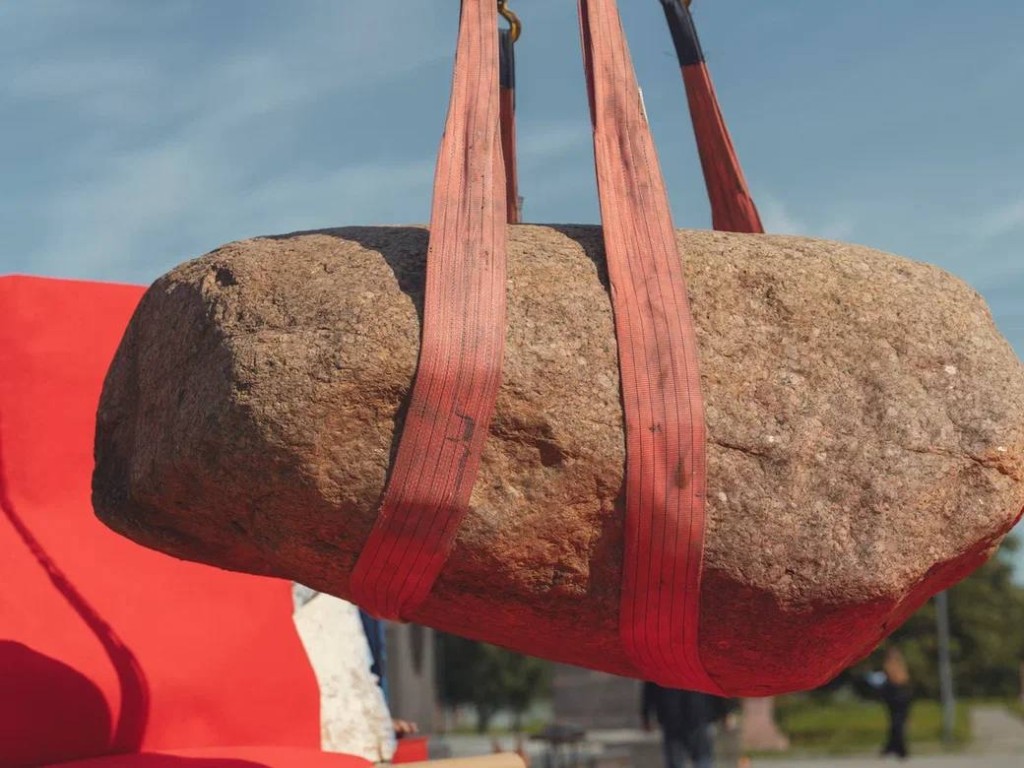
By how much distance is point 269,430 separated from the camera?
259cm

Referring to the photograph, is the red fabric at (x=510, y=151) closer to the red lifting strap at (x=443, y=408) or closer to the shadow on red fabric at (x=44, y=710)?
the red lifting strap at (x=443, y=408)

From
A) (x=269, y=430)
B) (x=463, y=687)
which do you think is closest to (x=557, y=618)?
(x=269, y=430)

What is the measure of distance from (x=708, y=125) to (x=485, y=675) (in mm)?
31381

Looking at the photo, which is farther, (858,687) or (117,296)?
(858,687)

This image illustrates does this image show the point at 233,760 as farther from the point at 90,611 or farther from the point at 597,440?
the point at 597,440

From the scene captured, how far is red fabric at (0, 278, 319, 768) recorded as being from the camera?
3562 millimetres

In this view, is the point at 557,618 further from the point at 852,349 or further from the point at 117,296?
the point at 117,296

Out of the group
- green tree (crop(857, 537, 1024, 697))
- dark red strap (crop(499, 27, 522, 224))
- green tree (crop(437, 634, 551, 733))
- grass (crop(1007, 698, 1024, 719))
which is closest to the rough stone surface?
dark red strap (crop(499, 27, 522, 224))

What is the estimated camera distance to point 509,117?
11.7 feet

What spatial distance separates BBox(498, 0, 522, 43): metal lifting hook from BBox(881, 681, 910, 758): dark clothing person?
10.6m

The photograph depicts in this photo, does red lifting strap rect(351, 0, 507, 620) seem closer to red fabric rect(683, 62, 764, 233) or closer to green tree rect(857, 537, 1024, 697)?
red fabric rect(683, 62, 764, 233)

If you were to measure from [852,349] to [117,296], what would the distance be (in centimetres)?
263

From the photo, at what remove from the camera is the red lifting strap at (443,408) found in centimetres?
256

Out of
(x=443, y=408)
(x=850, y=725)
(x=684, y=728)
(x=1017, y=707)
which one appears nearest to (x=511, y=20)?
(x=443, y=408)
